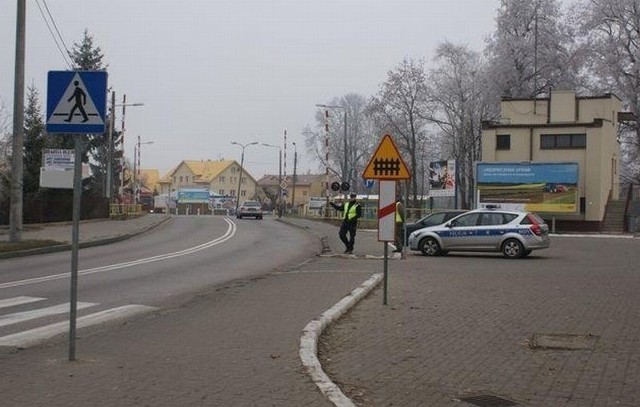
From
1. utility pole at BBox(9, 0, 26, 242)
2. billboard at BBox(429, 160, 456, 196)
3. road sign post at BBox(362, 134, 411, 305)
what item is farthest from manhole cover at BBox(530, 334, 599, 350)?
billboard at BBox(429, 160, 456, 196)

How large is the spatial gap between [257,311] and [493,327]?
3369 millimetres

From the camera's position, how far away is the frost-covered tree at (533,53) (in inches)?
2217

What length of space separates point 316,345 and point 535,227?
1512 cm

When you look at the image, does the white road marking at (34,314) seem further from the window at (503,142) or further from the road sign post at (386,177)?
the window at (503,142)

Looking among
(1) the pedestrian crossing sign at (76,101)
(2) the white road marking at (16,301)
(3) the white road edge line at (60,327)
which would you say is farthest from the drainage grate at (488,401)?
(2) the white road marking at (16,301)

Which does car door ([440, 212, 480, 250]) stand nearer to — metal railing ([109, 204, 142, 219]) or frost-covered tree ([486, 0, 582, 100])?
metal railing ([109, 204, 142, 219])

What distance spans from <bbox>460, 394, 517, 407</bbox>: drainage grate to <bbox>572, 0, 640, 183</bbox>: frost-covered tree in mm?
50221

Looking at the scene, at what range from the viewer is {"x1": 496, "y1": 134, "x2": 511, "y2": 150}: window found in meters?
46.9

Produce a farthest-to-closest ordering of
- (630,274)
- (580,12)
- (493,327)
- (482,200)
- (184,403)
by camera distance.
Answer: (580,12)
(482,200)
(630,274)
(493,327)
(184,403)

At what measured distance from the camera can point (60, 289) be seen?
43.0 feet

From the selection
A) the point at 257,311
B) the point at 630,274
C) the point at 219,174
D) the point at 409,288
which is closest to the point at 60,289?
the point at 257,311

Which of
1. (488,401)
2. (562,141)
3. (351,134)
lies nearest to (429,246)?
(488,401)

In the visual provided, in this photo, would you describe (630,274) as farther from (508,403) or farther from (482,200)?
(482,200)

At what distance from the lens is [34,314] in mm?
10227
